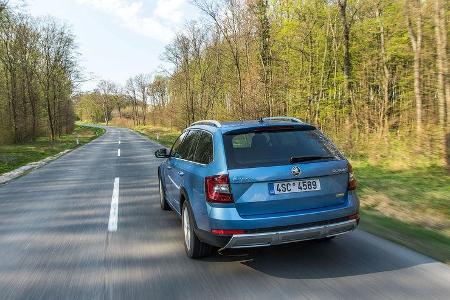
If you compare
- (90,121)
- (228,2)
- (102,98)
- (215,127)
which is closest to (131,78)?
(102,98)

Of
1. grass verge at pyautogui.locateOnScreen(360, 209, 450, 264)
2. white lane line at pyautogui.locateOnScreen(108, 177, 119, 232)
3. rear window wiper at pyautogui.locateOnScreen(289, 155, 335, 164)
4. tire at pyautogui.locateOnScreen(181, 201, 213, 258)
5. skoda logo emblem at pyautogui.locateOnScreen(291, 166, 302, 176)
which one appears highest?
rear window wiper at pyautogui.locateOnScreen(289, 155, 335, 164)

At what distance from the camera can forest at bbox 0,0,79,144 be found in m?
36.7

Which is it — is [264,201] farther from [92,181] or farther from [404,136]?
[404,136]

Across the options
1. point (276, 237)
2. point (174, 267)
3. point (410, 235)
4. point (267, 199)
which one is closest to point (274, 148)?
point (267, 199)

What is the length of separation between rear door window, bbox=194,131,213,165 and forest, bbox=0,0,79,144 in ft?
102

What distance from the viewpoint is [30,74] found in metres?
A: 41.2

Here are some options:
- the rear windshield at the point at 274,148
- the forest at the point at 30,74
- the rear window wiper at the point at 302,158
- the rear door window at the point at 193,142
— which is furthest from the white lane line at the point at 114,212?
the forest at the point at 30,74

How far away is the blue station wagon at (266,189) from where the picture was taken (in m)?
4.44

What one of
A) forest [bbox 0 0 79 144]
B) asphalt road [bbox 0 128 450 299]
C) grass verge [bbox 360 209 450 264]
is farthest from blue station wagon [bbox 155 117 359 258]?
forest [bbox 0 0 79 144]

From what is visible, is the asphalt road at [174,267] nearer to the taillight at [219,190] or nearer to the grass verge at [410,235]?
the grass verge at [410,235]

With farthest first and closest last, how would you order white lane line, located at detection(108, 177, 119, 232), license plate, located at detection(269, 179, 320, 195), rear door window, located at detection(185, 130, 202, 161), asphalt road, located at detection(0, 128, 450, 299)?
1. white lane line, located at detection(108, 177, 119, 232)
2. rear door window, located at detection(185, 130, 202, 161)
3. license plate, located at detection(269, 179, 320, 195)
4. asphalt road, located at detection(0, 128, 450, 299)

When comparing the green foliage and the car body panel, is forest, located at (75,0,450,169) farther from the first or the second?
the car body panel

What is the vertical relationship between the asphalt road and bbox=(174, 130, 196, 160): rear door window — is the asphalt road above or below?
below

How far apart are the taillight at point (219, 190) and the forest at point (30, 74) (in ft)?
106
